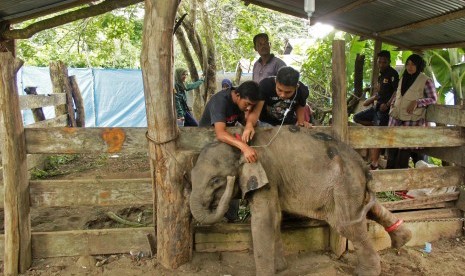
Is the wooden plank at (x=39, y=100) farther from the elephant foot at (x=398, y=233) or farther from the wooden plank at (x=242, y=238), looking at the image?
the elephant foot at (x=398, y=233)

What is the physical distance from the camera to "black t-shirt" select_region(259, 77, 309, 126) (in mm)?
4426

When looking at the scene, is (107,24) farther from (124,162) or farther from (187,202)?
(187,202)

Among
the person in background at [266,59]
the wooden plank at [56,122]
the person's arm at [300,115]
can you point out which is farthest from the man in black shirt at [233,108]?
the wooden plank at [56,122]

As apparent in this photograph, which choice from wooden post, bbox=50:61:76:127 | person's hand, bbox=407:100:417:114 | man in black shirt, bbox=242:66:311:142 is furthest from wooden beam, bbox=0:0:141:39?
person's hand, bbox=407:100:417:114

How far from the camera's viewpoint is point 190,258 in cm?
421

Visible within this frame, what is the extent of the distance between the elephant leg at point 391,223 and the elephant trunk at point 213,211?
5.48 ft

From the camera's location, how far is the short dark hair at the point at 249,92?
12.8ft

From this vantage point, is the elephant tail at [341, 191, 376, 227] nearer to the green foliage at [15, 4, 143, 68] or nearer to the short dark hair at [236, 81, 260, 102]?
the short dark hair at [236, 81, 260, 102]

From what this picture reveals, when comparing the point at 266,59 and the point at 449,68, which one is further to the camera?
the point at 449,68

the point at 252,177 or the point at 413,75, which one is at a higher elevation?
the point at 413,75

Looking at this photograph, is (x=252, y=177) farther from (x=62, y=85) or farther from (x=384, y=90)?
(x=62, y=85)

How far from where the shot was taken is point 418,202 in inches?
201

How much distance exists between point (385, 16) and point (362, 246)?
11.9 ft

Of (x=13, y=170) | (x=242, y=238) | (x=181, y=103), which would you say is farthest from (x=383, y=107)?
(x=13, y=170)
